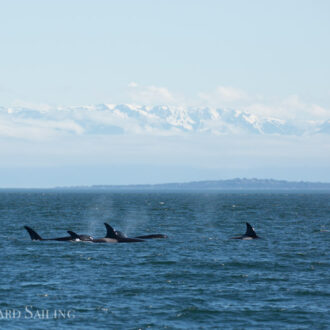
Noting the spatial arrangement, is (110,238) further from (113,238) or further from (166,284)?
(166,284)

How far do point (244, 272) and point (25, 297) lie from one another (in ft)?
48.5

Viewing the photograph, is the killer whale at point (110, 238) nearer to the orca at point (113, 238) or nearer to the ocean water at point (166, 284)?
the orca at point (113, 238)

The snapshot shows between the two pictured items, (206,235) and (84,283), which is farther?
(206,235)

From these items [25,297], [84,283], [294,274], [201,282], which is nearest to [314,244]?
[294,274]

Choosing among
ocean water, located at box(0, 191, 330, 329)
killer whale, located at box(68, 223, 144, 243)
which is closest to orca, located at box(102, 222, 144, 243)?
killer whale, located at box(68, 223, 144, 243)

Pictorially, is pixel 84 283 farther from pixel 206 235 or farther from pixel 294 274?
pixel 206 235

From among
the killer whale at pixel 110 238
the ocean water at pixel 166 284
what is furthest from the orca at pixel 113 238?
the ocean water at pixel 166 284

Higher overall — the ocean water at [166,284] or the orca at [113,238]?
the orca at [113,238]

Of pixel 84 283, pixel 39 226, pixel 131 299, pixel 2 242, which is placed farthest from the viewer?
pixel 39 226

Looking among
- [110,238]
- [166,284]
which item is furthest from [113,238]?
[166,284]

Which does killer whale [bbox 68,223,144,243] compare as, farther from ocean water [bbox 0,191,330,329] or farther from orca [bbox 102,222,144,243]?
ocean water [bbox 0,191,330,329]

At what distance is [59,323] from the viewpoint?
96.8ft

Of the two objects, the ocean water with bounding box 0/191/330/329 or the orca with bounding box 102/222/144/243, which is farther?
the orca with bounding box 102/222/144/243

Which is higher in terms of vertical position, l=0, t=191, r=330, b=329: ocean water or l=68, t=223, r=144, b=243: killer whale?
l=68, t=223, r=144, b=243: killer whale
